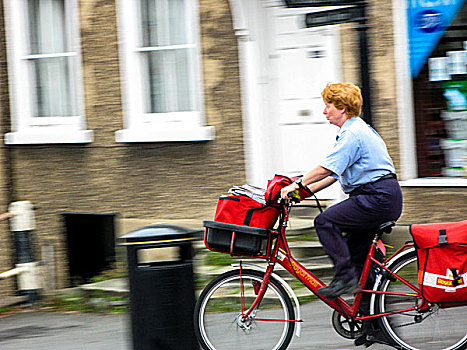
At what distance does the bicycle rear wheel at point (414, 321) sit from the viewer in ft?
16.5

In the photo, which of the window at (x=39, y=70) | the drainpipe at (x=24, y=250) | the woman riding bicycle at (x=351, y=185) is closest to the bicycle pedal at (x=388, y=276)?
the woman riding bicycle at (x=351, y=185)

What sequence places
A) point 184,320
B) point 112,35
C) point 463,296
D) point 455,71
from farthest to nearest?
point 112,35
point 455,71
point 184,320
point 463,296

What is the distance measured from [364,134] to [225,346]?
1.64 metres

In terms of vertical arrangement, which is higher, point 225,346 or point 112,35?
point 112,35

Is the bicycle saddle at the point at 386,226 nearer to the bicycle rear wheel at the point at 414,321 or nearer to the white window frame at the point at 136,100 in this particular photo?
the bicycle rear wheel at the point at 414,321

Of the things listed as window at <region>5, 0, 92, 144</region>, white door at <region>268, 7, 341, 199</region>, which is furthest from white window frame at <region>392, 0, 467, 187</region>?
window at <region>5, 0, 92, 144</region>

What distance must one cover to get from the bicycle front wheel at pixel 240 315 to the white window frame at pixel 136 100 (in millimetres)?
4333

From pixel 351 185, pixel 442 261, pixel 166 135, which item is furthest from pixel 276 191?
pixel 166 135

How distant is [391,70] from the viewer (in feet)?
26.9

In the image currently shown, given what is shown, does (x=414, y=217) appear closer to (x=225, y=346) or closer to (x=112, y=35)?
(x=225, y=346)

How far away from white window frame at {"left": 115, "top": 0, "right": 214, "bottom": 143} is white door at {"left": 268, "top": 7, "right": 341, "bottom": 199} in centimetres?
99

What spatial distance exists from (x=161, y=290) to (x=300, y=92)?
14.3ft

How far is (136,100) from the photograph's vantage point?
383 inches

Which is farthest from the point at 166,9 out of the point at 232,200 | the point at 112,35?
the point at 232,200
